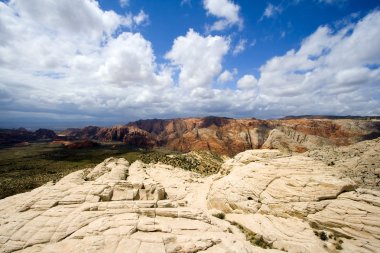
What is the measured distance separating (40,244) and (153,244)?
11.9 meters

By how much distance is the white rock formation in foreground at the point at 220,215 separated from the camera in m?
22.6

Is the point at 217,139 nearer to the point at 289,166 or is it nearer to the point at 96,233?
the point at 289,166

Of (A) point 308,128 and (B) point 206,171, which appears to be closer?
(B) point 206,171

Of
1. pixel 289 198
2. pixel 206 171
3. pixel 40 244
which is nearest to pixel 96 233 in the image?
pixel 40 244

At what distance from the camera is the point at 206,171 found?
9000 cm

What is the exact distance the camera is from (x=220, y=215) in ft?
120

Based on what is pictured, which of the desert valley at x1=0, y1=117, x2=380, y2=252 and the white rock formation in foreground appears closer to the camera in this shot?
the white rock formation in foreground

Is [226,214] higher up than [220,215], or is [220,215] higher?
[220,215]

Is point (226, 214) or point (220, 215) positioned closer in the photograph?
point (220, 215)

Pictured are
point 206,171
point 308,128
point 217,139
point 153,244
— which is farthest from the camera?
point 217,139

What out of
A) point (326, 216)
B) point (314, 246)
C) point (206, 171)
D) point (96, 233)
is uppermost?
point (96, 233)

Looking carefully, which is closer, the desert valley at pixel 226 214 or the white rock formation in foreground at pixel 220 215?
the white rock formation in foreground at pixel 220 215

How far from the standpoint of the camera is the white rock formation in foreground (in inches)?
890

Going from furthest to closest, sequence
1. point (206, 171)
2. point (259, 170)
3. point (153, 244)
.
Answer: point (206, 171)
point (259, 170)
point (153, 244)
